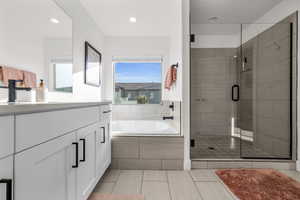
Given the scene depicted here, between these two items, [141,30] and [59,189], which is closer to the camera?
[59,189]

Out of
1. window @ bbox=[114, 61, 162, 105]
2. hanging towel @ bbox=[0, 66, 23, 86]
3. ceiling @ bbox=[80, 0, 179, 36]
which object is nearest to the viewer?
hanging towel @ bbox=[0, 66, 23, 86]

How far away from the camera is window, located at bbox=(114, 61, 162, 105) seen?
12.3 feet

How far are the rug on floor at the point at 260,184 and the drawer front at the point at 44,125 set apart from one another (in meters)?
1.60

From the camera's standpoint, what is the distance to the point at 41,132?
836 millimetres

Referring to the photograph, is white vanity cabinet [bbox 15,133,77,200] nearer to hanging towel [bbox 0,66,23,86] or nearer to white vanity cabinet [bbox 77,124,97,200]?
white vanity cabinet [bbox 77,124,97,200]

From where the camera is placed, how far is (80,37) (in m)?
2.57

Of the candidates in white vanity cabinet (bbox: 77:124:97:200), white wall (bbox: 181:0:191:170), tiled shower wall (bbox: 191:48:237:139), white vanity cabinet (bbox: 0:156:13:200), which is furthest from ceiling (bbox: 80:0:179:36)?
white vanity cabinet (bbox: 0:156:13:200)

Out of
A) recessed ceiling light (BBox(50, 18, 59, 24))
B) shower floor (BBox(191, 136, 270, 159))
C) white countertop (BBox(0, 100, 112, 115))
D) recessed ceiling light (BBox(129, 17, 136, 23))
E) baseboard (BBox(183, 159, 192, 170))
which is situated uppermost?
recessed ceiling light (BBox(129, 17, 136, 23))

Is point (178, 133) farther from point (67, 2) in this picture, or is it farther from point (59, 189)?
point (67, 2)

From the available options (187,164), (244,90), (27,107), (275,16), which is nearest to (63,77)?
(27,107)

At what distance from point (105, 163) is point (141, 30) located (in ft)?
8.49

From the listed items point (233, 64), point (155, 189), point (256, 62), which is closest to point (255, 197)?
point (155, 189)

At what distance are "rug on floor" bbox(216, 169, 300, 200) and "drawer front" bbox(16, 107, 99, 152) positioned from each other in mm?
1603

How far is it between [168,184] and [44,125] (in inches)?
58.0
